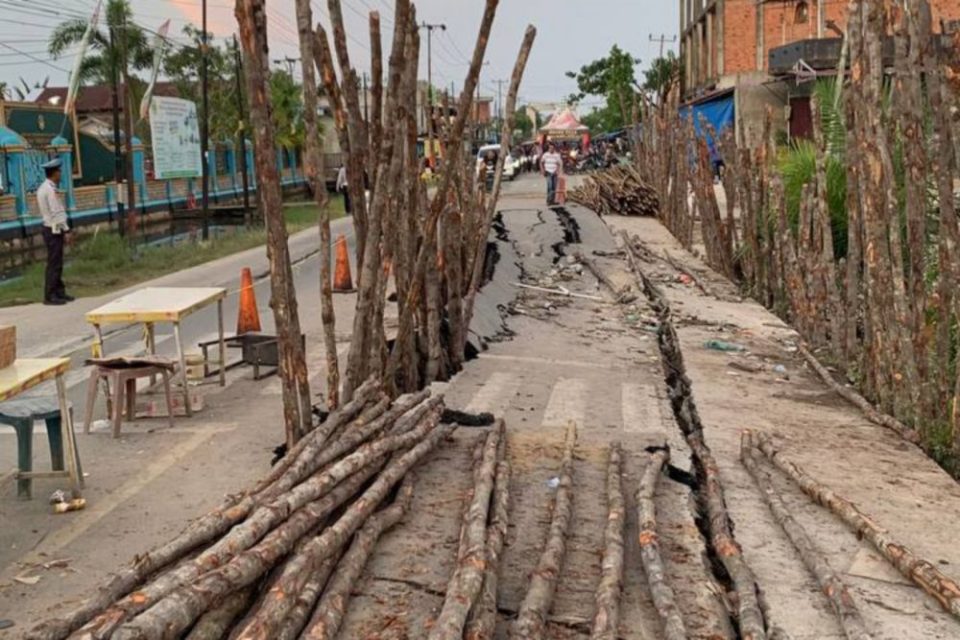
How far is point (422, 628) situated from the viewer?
3.65m


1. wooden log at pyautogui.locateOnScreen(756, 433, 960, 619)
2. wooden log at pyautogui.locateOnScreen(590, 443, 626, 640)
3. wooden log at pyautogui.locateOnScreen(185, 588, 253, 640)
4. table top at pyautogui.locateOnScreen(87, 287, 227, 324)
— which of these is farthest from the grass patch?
wooden log at pyautogui.locateOnScreen(185, 588, 253, 640)

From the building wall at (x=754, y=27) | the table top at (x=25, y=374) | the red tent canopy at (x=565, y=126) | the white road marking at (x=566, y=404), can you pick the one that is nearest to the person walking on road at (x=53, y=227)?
the white road marking at (x=566, y=404)

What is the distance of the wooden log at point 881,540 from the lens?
13.4 ft

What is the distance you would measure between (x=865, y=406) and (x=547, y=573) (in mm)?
4088

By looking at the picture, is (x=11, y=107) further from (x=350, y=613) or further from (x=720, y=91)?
(x=350, y=613)

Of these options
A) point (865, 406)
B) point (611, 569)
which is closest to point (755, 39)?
point (865, 406)

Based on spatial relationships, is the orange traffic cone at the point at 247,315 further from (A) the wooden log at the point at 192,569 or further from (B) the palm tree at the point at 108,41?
(B) the palm tree at the point at 108,41

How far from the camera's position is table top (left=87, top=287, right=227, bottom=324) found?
23.2ft

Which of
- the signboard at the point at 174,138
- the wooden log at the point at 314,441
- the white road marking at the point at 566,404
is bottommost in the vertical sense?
the white road marking at the point at 566,404

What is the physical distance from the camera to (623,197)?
24156 mm

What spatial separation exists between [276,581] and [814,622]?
190cm

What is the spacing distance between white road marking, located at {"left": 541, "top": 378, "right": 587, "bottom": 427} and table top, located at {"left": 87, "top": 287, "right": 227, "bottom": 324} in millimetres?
2483

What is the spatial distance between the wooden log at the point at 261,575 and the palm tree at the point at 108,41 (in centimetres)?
2967

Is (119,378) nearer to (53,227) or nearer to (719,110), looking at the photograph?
(53,227)
